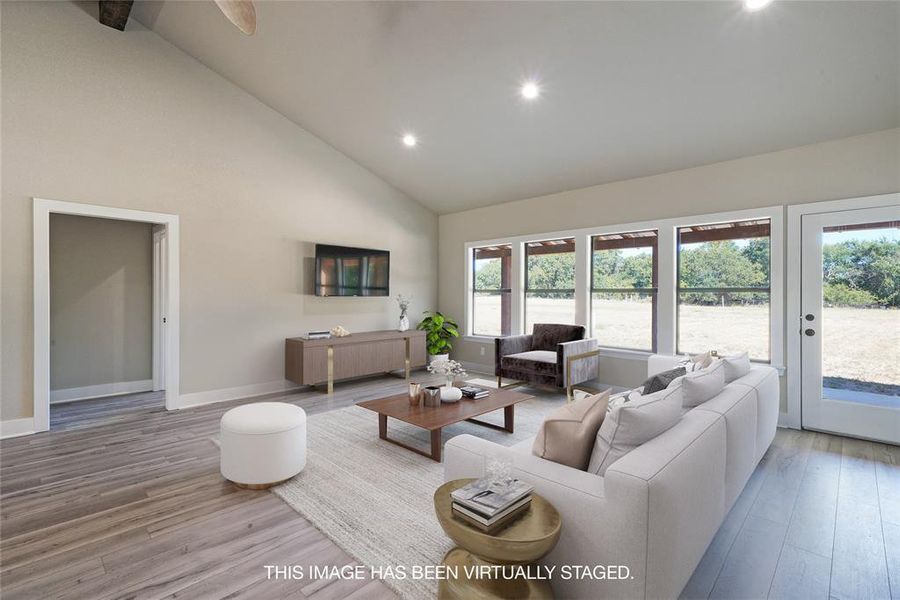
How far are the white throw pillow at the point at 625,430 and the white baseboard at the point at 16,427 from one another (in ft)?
15.7

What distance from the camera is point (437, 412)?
3.21 meters

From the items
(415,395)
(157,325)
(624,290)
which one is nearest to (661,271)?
(624,290)

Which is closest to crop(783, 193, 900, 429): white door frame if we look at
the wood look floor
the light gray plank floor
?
the wood look floor

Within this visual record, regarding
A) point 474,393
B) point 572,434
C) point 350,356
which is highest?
point 572,434

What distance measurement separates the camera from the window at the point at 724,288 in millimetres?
4125

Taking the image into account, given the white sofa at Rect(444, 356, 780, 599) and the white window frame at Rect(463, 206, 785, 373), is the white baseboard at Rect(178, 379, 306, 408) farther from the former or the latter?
the white sofa at Rect(444, 356, 780, 599)

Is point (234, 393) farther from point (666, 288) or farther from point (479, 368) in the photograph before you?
point (666, 288)

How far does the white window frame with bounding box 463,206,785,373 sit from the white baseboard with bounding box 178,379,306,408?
296 cm

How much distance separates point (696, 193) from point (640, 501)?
414 cm

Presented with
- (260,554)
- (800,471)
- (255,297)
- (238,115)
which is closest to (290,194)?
(238,115)

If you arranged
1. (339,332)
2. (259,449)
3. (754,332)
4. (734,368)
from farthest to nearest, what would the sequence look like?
(339,332)
(754,332)
(734,368)
(259,449)

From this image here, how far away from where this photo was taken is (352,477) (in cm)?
276

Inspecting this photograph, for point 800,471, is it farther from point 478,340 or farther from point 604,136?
point 478,340

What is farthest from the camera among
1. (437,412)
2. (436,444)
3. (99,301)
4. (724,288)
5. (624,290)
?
(624,290)
